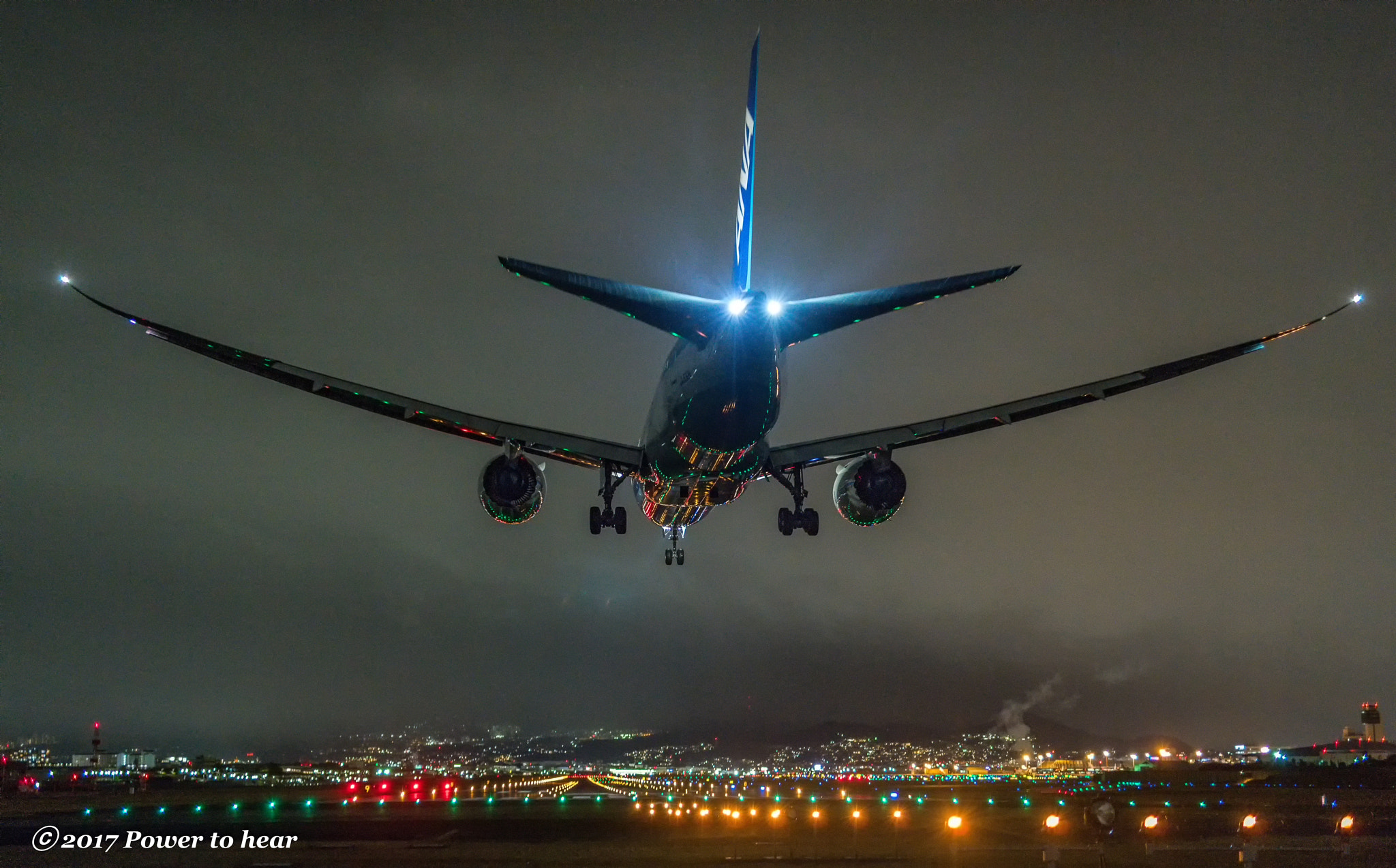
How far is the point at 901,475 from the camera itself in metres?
27.8

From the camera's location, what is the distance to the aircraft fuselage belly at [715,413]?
821 inches

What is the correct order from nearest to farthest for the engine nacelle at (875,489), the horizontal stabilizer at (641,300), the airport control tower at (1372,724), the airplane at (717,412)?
the horizontal stabilizer at (641,300) → the airplane at (717,412) → the engine nacelle at (875,489) → the airport control tower at (1372,724)

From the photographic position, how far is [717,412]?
21703 mm

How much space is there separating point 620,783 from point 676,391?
1811 inches

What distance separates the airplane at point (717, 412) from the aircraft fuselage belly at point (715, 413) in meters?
0.04

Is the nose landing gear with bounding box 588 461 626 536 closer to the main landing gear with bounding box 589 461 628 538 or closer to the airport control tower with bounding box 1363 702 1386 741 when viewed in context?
the main landing gear with bounding box 589 461 628 538

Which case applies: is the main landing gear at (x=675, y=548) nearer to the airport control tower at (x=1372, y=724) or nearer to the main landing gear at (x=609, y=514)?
the main landing gear at (x=609, y=514)

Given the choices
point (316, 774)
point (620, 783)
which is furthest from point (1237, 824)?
point (316, 774)

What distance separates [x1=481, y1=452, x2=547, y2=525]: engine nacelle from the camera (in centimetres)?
2698

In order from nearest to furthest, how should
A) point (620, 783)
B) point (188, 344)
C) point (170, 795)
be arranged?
point (188, 344) < point (170, 795) < point (620, 783)

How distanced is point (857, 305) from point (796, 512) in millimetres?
10713

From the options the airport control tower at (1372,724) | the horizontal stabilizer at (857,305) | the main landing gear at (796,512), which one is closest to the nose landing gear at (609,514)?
the main landing gear at (796,512)

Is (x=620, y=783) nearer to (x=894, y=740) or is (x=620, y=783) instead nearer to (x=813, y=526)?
(x=813, y=526)

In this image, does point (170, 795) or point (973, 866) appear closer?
point (973, 866)
